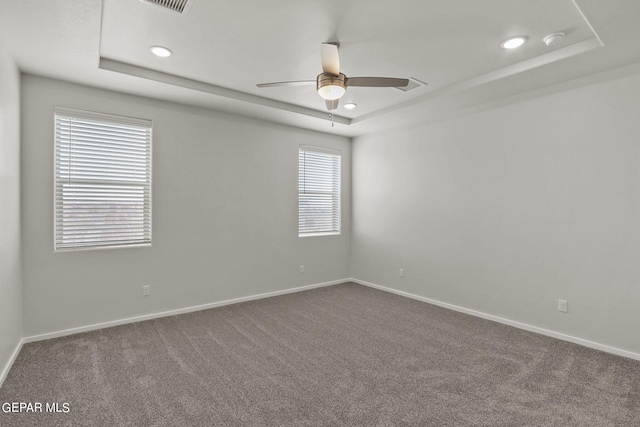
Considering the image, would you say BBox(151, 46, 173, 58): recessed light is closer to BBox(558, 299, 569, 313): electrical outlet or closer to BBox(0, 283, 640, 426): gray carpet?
BBox(0, 283, 640, 426): gray carpet

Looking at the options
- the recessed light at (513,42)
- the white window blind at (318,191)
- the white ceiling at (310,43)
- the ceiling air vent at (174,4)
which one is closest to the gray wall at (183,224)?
the white window blind at (318,191)

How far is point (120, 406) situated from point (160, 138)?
2.75 meters

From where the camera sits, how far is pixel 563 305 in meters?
3.35

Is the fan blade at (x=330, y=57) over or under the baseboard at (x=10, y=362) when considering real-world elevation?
over

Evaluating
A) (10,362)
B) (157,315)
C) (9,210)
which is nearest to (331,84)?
(9,210)

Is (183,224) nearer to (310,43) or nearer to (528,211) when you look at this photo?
(310,43)

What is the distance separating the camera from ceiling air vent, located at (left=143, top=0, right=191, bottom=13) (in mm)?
2115

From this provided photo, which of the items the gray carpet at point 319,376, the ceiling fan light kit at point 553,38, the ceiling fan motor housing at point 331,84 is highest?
the ceiling fan light kit at point 553,38

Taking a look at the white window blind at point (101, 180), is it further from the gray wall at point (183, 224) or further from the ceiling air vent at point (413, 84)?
the ceiling air vent at point (413, 84)

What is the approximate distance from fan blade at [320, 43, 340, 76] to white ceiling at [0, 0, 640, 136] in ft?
0.81

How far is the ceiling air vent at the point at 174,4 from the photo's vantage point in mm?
2115

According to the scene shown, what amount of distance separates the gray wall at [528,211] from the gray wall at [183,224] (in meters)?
1.44

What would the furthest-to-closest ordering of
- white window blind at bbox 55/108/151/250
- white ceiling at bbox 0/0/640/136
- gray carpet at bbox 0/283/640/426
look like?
1. white window blind at bbox 55/108/151/250
2. white ceiling at bbox 0/0/640/136
3. gray carpet at bbox 0/283/640/426

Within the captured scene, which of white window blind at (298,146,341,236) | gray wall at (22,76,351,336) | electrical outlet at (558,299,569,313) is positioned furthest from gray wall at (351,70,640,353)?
gray wall at (22,76,351,336)
